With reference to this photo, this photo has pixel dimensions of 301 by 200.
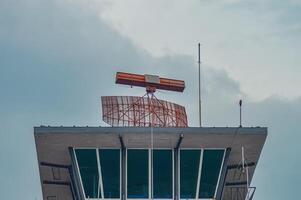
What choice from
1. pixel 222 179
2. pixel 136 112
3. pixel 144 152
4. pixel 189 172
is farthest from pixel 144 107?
pixel 222 179

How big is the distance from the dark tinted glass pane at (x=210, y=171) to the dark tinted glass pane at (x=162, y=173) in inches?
129

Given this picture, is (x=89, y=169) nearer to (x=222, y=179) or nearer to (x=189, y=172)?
(x=189, y=172)

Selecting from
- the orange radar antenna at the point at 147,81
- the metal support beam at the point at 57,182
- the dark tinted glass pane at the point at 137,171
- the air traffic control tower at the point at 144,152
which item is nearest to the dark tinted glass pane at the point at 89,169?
the air traffic control tower at the point at 144,152

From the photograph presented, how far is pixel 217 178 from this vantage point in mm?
117500

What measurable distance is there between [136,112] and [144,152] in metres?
4.97

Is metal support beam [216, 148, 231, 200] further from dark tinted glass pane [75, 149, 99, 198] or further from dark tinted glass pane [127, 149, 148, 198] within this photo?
dark tinted glass pane [75, 149, 99, 198]

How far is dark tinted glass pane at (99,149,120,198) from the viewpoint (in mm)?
115812

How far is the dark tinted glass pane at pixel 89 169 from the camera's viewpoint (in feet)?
380

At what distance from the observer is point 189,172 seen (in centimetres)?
→ 11669

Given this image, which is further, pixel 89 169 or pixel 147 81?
pixel 147 81

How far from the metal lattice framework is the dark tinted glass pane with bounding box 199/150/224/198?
5.56 m

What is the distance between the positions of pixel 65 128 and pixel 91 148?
436 cm

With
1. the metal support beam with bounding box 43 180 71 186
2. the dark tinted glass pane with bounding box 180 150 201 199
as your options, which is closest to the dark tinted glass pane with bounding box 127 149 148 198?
the dark tinted glass pane with bounding box 180 150 201 199

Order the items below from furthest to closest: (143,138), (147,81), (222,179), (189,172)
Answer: (147,81)
(222,179)
(189,172)
(143,138)
